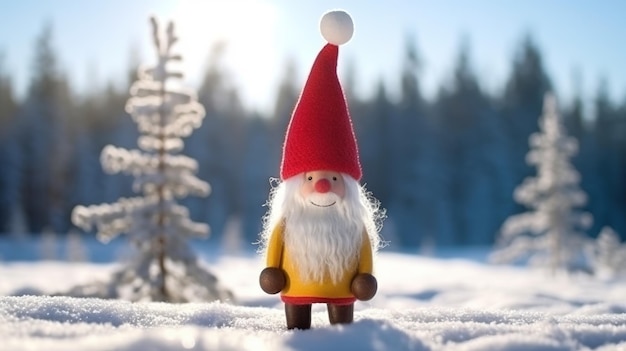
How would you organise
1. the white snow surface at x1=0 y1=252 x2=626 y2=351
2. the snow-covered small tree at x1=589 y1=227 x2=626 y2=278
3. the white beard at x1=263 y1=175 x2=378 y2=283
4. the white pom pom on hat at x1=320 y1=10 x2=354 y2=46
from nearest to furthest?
the white snow surface at x1=0 y1=252 x2=626 y2=351
the white beard at x1=263 y1=175 x2=378 y2=283
the white pom pom on hat at x1=320 y1=10 x2=354 y2=46
the snow-covered small tree at x1=589 y1=227 x2=626 y2=278

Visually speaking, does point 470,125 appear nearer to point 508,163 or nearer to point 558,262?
point 508,163

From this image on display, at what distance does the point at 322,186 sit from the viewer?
11.2 feet

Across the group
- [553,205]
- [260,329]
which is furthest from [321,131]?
[553,205]

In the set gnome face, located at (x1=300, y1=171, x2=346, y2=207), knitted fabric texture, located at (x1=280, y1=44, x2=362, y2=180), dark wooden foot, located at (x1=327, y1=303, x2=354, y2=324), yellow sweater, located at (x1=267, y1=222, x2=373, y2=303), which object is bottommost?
dark wooden foot, located at (x1=327, y1=303, x2=354, y2=324)

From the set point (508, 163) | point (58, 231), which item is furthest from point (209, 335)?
point (508, 163)

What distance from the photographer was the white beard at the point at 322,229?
3373 millimetres

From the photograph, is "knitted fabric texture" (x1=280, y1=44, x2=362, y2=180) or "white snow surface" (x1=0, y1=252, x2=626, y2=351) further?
"knitted fabric texture" (x1=280, y1=44, x2=362, y2=180)

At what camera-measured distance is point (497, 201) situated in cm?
5553

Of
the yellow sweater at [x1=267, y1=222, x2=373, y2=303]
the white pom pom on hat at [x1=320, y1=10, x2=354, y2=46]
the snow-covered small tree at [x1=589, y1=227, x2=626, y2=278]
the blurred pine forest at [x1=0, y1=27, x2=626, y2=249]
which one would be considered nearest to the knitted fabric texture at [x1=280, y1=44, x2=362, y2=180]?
the white pom pom on hat at [x1=320, y1=10, x2=354, y2=46]

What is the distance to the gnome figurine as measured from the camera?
330cm

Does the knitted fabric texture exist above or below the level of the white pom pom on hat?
below

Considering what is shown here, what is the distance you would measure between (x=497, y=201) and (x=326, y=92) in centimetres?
5428

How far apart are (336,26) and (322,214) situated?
1044 mm

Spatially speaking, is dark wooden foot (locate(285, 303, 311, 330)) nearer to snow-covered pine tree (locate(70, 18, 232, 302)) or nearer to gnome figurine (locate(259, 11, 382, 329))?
gnome figurine (locate(259, 11, 382, 329))
